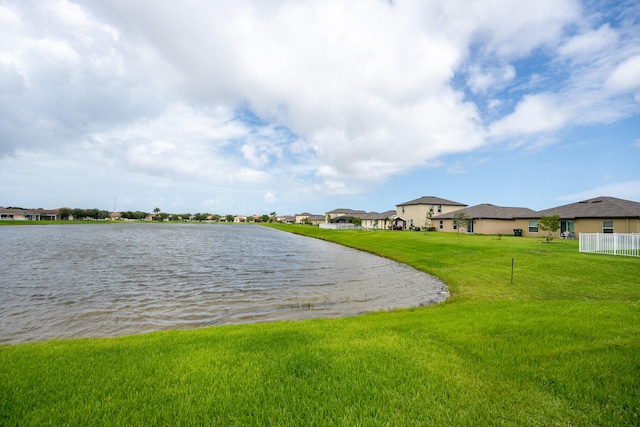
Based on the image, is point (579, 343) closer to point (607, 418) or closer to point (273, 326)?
point (607, 418)

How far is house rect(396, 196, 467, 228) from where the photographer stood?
62.8m

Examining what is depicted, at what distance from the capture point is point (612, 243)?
19875 mm

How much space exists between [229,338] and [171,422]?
2.86 m

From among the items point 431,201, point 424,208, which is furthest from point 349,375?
point 431,201

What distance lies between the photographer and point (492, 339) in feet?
19.9

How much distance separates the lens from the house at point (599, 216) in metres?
30.3

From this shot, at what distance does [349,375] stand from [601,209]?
134ft

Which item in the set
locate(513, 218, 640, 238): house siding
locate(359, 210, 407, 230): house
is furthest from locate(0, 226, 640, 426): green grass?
locate(359, 210, 407, 230): house

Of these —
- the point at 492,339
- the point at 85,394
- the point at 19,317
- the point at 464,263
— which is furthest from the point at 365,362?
the point at 464,263

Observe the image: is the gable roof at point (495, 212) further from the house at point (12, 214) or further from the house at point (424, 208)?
the house at point (12, 214)

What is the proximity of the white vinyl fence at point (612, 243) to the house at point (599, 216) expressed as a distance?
47.9ft

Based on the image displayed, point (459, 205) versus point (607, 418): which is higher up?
point (459, 205)

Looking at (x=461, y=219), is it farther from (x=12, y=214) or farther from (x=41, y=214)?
(x=41, y=214)

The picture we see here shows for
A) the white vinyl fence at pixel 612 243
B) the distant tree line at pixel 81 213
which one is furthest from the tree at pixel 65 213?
the white vinyl fence at pixel 612 243
